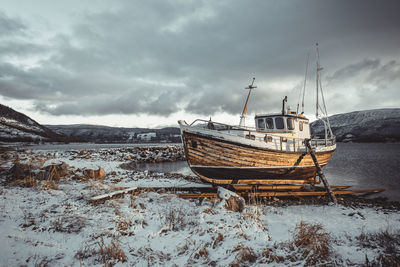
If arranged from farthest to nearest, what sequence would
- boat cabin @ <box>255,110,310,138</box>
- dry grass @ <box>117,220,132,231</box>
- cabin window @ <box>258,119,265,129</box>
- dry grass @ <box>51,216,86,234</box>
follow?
cabin window @ <box>258,119,265,129</box>
boat cabin @ <box>255,110,310,138</box>
dry grass @ <box>117,220,132,231</box>
dry grass @ <box>51,216,86,234</box>

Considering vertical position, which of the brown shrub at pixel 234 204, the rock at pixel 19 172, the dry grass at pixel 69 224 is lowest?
the brown shrub at pixel 234 204

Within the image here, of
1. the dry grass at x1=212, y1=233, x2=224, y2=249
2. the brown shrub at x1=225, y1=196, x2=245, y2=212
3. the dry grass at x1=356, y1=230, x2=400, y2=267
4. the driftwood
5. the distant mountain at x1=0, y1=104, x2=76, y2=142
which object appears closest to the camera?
the dry grass at x1=356, y1=230, x2=400, y2=267

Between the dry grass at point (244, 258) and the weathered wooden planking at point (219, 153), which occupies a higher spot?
the weathered wooden planking at point (219, 153)

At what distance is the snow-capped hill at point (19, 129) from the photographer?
72.7 metres

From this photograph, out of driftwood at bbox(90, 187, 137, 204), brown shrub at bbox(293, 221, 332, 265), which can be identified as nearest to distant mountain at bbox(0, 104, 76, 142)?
driftwood at bbox(90, 187, 137, 204)

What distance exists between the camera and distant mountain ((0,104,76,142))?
72.5 m

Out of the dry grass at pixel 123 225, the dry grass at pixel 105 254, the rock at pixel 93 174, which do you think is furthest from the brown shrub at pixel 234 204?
the rock at pixel 93 174

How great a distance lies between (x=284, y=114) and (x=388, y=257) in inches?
401

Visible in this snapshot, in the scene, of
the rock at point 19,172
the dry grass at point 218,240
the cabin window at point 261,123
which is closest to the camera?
the dry grass at point 218,240

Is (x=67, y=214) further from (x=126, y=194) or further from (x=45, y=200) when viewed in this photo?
(x=126, y=194)

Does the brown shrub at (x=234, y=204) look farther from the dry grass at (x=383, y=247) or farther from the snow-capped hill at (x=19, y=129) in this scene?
the snow-capped hill at (x=19, y=129)

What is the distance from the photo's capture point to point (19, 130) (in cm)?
8375

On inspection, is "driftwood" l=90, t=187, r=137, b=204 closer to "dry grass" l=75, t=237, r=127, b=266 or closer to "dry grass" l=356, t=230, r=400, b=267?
"dry grass" l=75, t=237, r=127, b=266

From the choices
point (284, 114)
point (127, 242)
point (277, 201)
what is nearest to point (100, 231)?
point (127, 242)
